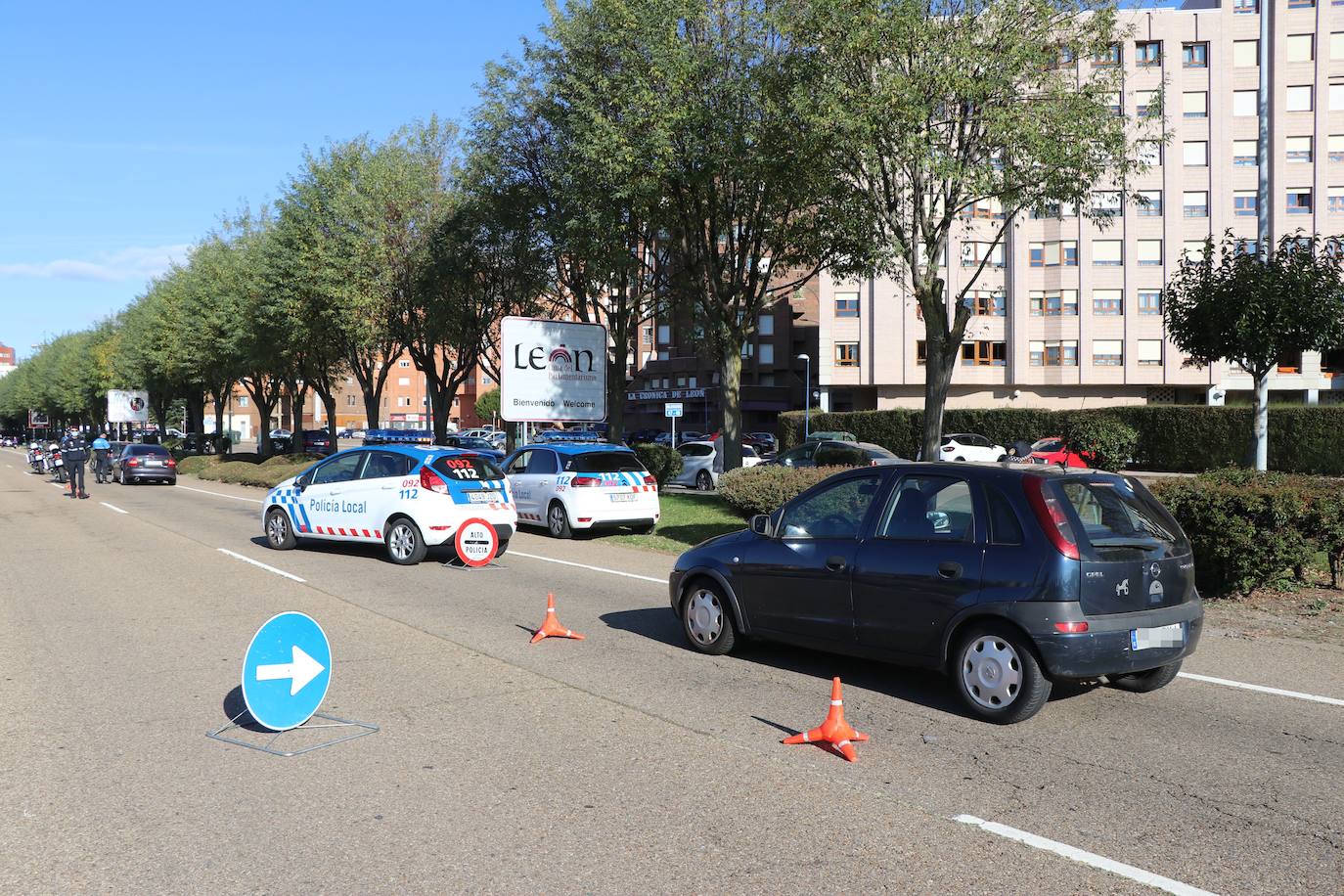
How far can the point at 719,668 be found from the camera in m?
7.79

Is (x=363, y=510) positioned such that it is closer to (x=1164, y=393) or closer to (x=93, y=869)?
(x=93, y=869)

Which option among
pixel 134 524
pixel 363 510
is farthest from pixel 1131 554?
pixel 134 524

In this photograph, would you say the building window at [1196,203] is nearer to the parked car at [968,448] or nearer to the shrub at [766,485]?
the parked car at [968,448]

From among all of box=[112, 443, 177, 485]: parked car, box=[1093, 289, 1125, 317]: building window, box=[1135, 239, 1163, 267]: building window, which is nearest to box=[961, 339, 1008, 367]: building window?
box=[1093, 289, 1125, 317]: building window

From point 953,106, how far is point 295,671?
14.4 metres

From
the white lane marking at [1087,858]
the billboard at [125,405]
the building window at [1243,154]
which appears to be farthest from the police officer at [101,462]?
the building window at [1243,154]

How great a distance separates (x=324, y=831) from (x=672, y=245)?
19.8 metres

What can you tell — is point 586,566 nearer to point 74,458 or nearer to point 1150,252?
point 74,458

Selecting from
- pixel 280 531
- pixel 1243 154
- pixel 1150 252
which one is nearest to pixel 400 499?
pixel 280 531

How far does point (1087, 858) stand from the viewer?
431cm

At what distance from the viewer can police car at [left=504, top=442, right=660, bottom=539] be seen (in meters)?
17.4

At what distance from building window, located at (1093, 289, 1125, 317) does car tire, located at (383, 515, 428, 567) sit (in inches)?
2011

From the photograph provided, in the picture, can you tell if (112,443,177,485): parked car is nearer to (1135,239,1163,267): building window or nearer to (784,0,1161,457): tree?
(784,0,1161,457): tree

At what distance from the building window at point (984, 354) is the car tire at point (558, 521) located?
148 ft
